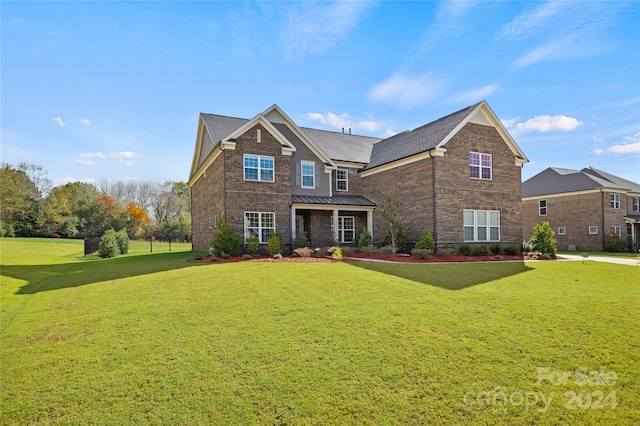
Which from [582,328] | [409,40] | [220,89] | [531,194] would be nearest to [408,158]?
[409,40]

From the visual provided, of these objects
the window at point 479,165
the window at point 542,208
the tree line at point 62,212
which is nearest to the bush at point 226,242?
the window at point 479,165

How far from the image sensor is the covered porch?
21.6 meters

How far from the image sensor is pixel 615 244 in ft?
97.7

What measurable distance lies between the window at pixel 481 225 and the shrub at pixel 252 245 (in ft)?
38.7

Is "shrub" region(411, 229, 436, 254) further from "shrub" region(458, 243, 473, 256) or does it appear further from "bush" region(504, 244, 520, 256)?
"bush" region(504, 244, 520, 256)

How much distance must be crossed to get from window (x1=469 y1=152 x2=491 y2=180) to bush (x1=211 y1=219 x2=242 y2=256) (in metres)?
13.9

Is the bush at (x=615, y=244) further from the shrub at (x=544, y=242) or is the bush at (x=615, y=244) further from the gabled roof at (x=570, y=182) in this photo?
the shrub at (x=544, y=242)

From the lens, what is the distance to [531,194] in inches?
1441

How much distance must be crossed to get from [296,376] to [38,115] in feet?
55.8

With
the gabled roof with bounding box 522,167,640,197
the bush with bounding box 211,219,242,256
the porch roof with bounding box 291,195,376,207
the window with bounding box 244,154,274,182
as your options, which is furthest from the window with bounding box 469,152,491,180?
the gabled roof with bounding box 522,167,640,197

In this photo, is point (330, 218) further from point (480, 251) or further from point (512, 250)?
point (512, 250)

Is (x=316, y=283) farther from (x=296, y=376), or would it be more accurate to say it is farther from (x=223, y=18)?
(x=223, y=18)

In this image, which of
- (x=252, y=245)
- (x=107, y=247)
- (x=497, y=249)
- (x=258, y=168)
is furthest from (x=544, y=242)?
(x=107, y=247)

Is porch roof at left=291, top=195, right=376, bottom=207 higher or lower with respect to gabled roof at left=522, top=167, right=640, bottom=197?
lower
